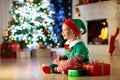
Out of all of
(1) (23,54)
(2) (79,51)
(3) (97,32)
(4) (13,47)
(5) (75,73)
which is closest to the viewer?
(5) (75,73)

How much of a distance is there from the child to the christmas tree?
4.34 metres

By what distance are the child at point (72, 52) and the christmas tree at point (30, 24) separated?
4341 mm

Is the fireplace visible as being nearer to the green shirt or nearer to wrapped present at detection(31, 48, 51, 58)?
wrapped present at detection(31, 48, 51, 58)

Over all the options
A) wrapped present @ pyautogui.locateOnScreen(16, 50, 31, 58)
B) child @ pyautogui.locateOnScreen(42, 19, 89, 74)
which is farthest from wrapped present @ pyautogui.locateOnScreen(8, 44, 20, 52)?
child @ pyautogui.locateOnScreen(42, 19, 89, 74)

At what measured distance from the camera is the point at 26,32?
7.58 metres

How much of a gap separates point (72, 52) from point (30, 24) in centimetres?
461

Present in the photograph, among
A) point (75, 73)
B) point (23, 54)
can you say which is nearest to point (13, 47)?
point (23, 54)

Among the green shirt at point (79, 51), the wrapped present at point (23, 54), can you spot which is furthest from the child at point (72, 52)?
the wrapped present at point (23, 54)

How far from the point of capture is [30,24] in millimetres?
7668

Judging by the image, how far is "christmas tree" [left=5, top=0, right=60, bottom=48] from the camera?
24.9ft

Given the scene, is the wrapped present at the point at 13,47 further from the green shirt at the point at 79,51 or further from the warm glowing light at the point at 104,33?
the green shirt at the point at 79,51

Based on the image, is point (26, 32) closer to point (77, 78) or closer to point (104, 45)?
point (104, 45)

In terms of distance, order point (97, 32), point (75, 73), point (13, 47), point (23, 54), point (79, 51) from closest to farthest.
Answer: point (75, 73), point (79, 51), point (23, 54), point (13, 47), point (97, 32)

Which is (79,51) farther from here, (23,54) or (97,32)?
(97,32)
